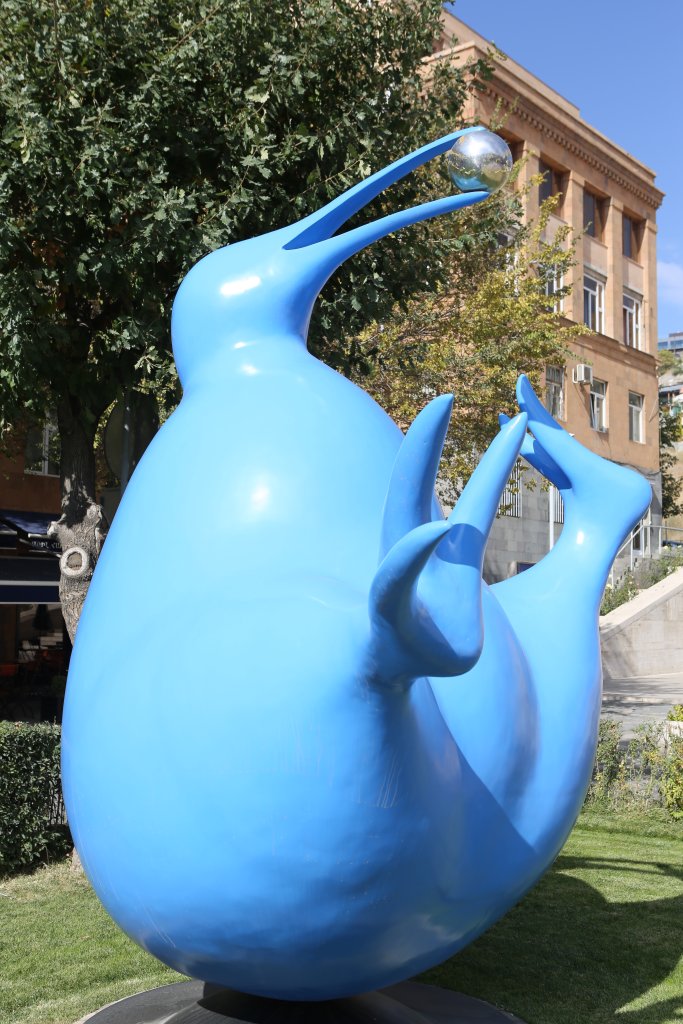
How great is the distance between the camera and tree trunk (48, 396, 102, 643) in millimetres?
8109

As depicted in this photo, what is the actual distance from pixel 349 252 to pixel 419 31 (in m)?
5.50

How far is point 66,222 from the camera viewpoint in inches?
300

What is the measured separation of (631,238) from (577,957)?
3244 centimetres

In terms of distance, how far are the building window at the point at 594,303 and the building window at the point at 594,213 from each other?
152 cm

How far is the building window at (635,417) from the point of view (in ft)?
111

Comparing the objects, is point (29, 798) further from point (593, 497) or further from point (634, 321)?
point (634, 321)

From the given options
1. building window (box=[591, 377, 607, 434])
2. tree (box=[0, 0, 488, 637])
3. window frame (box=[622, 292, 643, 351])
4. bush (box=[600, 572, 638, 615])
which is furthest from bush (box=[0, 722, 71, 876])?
window frame (box=[622, 292, 643, 351])

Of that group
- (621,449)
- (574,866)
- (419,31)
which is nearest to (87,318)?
(419,31)

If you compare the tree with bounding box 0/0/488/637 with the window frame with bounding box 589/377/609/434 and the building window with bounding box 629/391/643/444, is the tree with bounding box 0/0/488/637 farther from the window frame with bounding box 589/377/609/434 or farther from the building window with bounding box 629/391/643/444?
the building window with bounding box 629/391/643/444

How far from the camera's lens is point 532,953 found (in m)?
5.85

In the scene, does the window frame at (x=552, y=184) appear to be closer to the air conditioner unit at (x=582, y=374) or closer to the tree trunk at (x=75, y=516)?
the air conditioner unit at (x=582, y=374)

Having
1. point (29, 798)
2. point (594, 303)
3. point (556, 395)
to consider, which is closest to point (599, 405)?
point (594, 303)

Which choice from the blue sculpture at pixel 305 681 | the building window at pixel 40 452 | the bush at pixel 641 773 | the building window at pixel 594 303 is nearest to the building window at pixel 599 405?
the building window at pixel 594 303

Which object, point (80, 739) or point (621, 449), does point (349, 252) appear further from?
point (621, 449)
